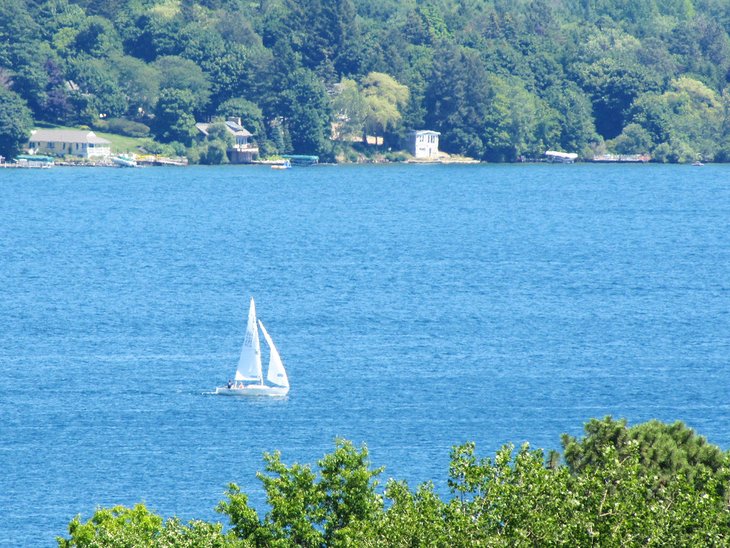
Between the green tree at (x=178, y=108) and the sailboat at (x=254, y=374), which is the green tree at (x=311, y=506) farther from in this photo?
the green tree at (x=178, y=108)

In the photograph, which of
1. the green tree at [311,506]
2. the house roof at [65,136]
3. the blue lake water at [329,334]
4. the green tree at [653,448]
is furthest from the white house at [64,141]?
the green tree at [311,506]

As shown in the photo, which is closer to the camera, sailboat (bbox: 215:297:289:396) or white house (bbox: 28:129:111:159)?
sailboat (bbox: 215:297:289:396)

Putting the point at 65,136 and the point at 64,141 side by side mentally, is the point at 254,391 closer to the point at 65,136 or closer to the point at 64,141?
the point at 64,141

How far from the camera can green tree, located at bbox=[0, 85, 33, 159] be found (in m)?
189

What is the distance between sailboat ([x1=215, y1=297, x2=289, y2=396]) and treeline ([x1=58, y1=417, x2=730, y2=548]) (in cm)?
3518

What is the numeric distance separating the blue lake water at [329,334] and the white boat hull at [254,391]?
0.77 meters

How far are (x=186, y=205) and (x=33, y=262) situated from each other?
139ft

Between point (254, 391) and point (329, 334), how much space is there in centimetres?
1340

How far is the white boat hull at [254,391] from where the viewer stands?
7038cm

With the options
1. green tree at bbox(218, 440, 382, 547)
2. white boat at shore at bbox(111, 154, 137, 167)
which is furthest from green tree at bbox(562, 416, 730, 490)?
white boat at shore at bbox(111, 154, 137, 167)

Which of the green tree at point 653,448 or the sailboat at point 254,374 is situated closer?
the green tree at point 653,448

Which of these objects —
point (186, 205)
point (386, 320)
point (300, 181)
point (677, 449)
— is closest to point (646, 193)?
point (300, 181)

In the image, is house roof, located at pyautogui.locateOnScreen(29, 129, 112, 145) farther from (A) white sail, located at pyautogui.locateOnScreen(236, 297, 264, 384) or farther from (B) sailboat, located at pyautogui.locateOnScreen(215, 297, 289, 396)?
(A) white sail, located at pyautogui.locateOnScreen(236, 297, 264, 384)

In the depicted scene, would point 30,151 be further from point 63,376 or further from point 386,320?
point 63,376
